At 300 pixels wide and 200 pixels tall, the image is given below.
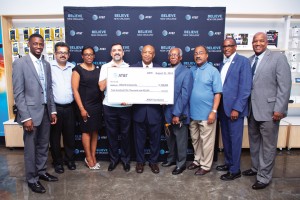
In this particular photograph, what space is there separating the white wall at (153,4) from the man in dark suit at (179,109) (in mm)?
1491

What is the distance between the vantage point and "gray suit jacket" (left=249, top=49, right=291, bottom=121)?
2625 millimetres

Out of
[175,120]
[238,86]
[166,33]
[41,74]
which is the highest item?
[166,33]

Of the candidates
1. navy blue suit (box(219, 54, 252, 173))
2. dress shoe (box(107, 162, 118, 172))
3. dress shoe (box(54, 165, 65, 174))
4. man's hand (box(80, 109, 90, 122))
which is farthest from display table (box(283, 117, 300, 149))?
dress shoe (box(54, 165, 65, 174))

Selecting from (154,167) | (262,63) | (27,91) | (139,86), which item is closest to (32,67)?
(27,91)

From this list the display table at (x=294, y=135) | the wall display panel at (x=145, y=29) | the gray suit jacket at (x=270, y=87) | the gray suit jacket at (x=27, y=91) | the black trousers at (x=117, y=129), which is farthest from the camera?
the display table at (x=294, y=135)

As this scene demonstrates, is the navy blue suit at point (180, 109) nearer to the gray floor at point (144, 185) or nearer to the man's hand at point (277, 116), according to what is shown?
the gray floor at point (144, 185)

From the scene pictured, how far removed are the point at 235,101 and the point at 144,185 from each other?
143 cm

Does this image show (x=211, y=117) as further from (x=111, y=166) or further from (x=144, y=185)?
(x=111, y=166)

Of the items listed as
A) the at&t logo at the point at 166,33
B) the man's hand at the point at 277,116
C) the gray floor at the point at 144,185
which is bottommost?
the gray floor at the point at 144,185

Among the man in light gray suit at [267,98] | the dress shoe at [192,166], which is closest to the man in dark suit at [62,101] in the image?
the dress shoe at [192,166]

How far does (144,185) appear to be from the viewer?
2869 millimetres

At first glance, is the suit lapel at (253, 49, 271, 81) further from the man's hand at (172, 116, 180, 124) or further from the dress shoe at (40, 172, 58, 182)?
the dress shoe at (40, 172, 58, 182)

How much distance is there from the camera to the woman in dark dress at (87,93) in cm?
299

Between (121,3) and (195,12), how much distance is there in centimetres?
136
